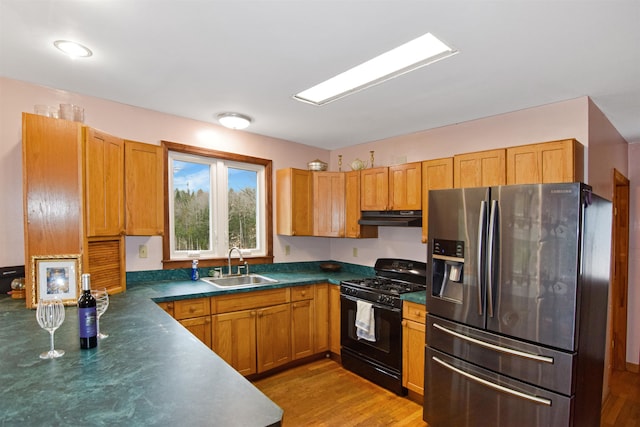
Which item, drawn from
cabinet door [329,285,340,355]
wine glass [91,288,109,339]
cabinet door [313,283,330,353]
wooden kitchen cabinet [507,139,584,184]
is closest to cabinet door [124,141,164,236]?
wine glass [91,288,109,339]

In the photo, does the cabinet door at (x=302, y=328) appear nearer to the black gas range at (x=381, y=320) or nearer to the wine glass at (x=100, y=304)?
the black gas range at (x=381, y=320)

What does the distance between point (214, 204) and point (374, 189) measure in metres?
1.70

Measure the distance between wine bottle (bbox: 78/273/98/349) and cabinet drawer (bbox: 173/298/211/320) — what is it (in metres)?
1.21

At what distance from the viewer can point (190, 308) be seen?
8.89 feet

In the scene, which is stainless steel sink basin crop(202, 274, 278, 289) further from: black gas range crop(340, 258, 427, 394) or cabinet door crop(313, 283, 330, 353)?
black gas range crop(340, 258, 427, 394)

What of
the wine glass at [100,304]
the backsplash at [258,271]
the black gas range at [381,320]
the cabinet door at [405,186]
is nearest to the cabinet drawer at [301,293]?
the black gas range at [381,320]

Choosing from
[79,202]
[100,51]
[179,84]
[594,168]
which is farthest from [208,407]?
[594,168]

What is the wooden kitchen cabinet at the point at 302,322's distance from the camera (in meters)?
3.36

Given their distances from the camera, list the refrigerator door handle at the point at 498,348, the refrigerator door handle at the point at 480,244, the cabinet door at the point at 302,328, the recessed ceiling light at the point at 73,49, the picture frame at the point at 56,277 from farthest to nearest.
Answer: the cabinet door at the point at 302,328
the refrigerator door handle at the point at 480,244
the picture frame at the point at 56,277
the refrigerator door handle at the point at 498,348
the recessed ceiling light at the point at 73,49

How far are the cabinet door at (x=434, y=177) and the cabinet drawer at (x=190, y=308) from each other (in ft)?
6.48

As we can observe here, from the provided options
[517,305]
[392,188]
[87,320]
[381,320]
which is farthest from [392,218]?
[87,320]

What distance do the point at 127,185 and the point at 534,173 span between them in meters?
3.05

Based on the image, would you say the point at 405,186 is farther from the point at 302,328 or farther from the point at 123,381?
the point at 123,381

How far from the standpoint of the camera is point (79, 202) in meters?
2.18
